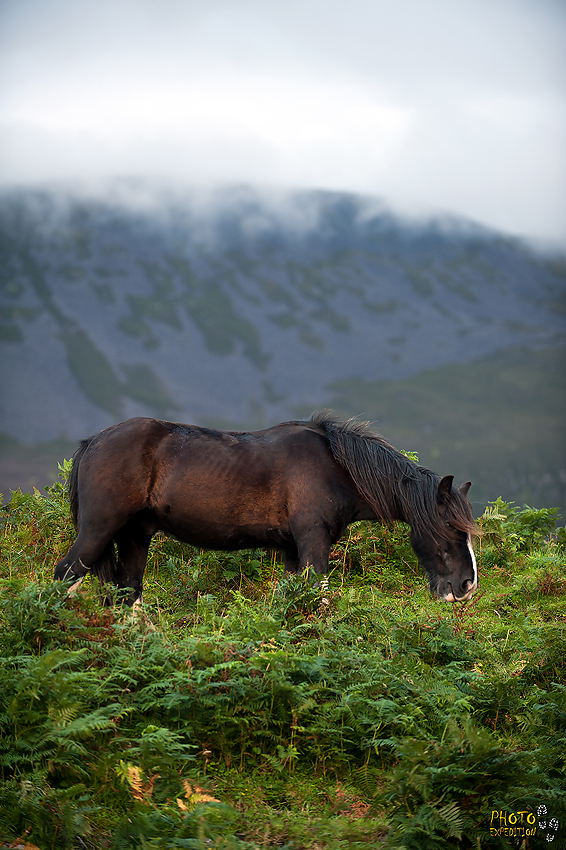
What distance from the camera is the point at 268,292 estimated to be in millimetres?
155625

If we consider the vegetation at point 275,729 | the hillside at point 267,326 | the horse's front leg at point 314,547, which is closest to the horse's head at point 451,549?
the vegetation at point 275,729

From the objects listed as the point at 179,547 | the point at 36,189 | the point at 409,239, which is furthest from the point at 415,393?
the point at 179,547

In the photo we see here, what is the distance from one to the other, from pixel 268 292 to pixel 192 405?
4899cm

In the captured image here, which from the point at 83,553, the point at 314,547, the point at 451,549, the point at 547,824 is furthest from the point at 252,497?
the point at 547,824

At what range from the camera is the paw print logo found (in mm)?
3580

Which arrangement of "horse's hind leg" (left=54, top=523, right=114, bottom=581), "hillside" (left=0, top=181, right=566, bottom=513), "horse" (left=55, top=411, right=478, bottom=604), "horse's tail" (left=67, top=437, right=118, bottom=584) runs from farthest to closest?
"hillside" (left=0, top=181, right=566, bottom=513), "horse's tail" (left=67, top=437, right=118, bottom=584), "horse" (left=55, top=411, right=478, bottom=604), "horse's hind leg" (left=54, top=523, right=114, bottom=581)

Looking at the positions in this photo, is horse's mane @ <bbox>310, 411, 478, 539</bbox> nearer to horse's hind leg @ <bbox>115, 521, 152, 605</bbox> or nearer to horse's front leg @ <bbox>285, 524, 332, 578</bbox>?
horse's front leg @ <bbox>285, 524, 332, 578</bbox>

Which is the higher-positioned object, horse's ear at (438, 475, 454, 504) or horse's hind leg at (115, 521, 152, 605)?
horse's ear at (438, 475, 454, 504)

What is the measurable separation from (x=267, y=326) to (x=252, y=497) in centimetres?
14168

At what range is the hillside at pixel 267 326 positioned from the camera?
10898 centimetres

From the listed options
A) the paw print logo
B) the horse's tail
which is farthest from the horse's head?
the paw print logo

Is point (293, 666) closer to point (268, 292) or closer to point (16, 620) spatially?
point (16, 620)

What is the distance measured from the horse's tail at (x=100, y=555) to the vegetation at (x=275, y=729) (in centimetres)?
112

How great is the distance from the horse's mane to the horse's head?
0.03ft
